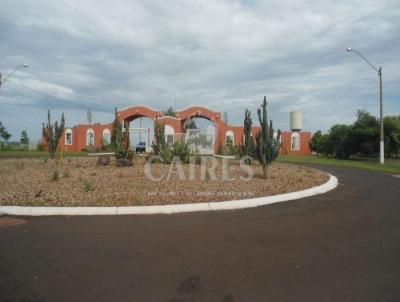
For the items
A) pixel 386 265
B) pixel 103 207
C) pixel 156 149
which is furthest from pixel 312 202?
pixel 156 149

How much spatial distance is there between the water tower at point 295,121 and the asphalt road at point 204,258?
138ft

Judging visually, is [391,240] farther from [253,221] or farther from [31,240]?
[31,240]

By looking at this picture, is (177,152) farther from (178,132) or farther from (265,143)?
(178,132)

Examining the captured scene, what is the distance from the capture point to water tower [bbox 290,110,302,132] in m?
48.3

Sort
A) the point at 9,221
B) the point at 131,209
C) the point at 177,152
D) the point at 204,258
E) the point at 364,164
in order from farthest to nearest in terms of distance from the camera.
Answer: the point at 364,164, the point at 177,152, the point at 131,209, the point at 9,221, the point at 204,258

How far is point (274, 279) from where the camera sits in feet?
13.1

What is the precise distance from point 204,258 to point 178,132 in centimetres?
3698

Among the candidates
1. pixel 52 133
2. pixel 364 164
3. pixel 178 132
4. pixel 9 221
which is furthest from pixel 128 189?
pixel 178 132

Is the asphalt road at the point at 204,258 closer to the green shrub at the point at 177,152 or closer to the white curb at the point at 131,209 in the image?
the white curb at the point at 131,209

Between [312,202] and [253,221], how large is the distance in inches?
→ 115

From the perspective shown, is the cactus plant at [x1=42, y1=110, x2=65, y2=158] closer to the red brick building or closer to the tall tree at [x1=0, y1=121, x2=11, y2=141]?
the red brick building

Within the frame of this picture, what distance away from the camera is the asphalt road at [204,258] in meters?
3.65

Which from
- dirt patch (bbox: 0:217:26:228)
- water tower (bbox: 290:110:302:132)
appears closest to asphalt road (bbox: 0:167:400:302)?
dirt patch (bbox: 0:217:26:228)

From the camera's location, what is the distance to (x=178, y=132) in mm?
41375
